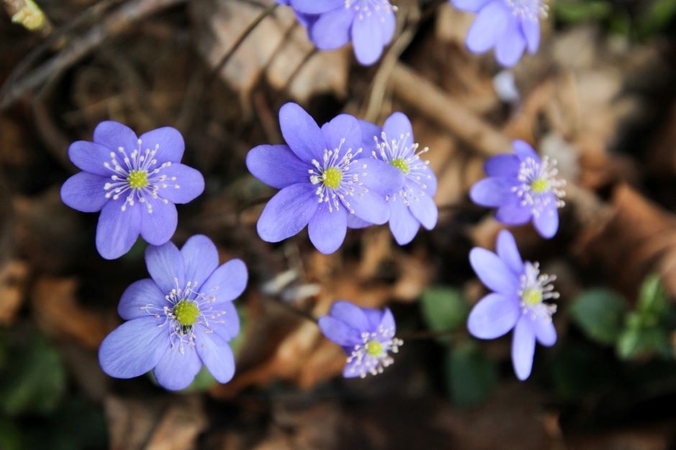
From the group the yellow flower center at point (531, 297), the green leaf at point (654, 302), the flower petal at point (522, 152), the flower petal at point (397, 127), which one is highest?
the flower petal at point (397, 127)

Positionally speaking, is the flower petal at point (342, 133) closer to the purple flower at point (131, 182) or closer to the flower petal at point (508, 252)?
the purple flower at point (131, 182)

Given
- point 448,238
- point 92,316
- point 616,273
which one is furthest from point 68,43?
point 616,273

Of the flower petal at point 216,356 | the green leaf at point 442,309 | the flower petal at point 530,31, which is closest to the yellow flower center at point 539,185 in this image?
the flower petal at point 530,31

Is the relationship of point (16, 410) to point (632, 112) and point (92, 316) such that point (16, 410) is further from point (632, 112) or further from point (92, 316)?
point (632, 112)

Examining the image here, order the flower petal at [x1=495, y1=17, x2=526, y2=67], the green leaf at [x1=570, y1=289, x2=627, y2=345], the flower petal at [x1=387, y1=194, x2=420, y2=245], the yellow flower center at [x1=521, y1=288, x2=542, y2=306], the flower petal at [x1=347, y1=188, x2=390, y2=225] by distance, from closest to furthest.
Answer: the flower petal at [x1=347, y1=188, x2=390, y2=225], the flower petal at [x1=387, y1=194, x2=420, y2=245], the yellow flower center at [x1=521, y1=288, x2=542, y2=306], the flower petal at [x1=495, y1=17, x2=526, y2=67], the green leaf at [x1=570, y1=289, x2=627, y2=345]

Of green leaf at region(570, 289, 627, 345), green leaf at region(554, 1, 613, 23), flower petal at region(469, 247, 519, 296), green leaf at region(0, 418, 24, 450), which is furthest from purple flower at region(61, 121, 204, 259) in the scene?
green leaf at region(554, 1, 613, 23)

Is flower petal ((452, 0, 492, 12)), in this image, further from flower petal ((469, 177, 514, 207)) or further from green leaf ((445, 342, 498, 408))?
green leaf ((445, 342, 498, 408))
